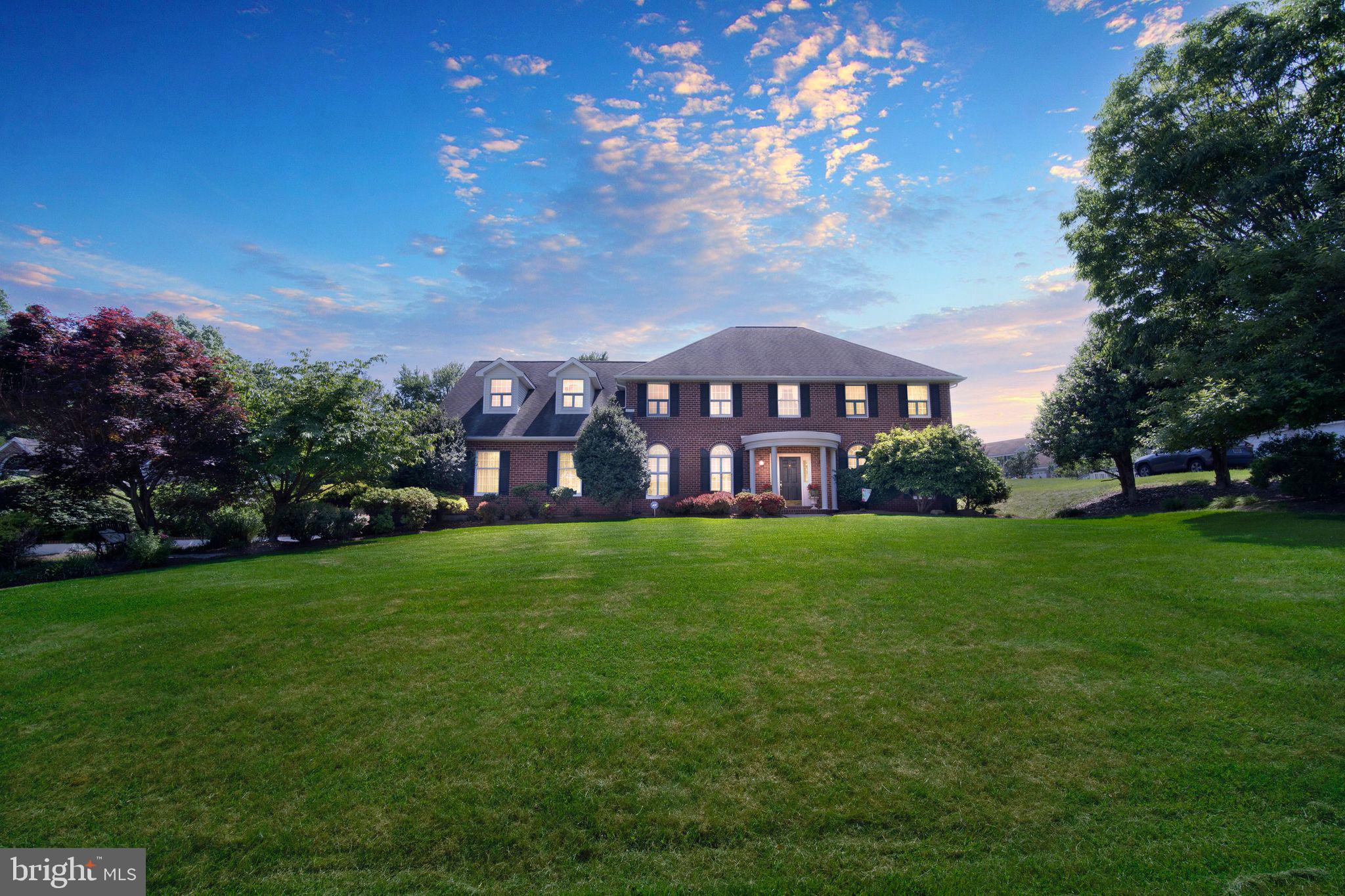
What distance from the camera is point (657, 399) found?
2475cm

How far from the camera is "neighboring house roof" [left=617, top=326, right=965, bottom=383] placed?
24.8m

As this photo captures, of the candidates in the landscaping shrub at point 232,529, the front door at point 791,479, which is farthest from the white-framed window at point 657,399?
the landscaping shrub at point 232,529

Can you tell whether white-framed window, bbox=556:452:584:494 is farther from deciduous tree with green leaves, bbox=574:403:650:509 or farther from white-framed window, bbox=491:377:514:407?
white-framed window, bbox=491:377:514:407

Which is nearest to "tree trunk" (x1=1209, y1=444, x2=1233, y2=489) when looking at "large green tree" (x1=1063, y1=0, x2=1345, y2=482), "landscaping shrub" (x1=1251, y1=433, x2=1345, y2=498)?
"large green tree" (x1=1063, y1=0, x2=1345, y2=482)

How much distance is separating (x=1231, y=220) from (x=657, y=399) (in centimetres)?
2056

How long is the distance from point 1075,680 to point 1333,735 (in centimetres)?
156

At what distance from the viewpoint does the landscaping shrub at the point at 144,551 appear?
483 inches

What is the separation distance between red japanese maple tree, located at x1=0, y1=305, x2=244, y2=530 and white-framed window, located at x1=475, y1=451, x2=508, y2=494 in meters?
10.0

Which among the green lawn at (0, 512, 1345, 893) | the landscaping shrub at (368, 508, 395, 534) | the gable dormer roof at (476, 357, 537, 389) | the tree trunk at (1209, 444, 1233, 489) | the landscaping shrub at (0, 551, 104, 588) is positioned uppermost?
the gable dormer roof at (476, 357, 537, 389)

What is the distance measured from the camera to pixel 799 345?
27.2m

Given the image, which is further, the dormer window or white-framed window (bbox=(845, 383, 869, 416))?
the dormer window

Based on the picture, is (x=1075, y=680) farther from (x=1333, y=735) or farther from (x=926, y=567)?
(x=926, y=567)

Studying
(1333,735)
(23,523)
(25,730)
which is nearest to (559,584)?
(25,730)

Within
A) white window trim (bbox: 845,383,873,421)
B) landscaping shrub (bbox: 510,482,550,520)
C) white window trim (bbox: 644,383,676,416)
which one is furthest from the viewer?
white window trim (bbox: 845,383,873,421)
